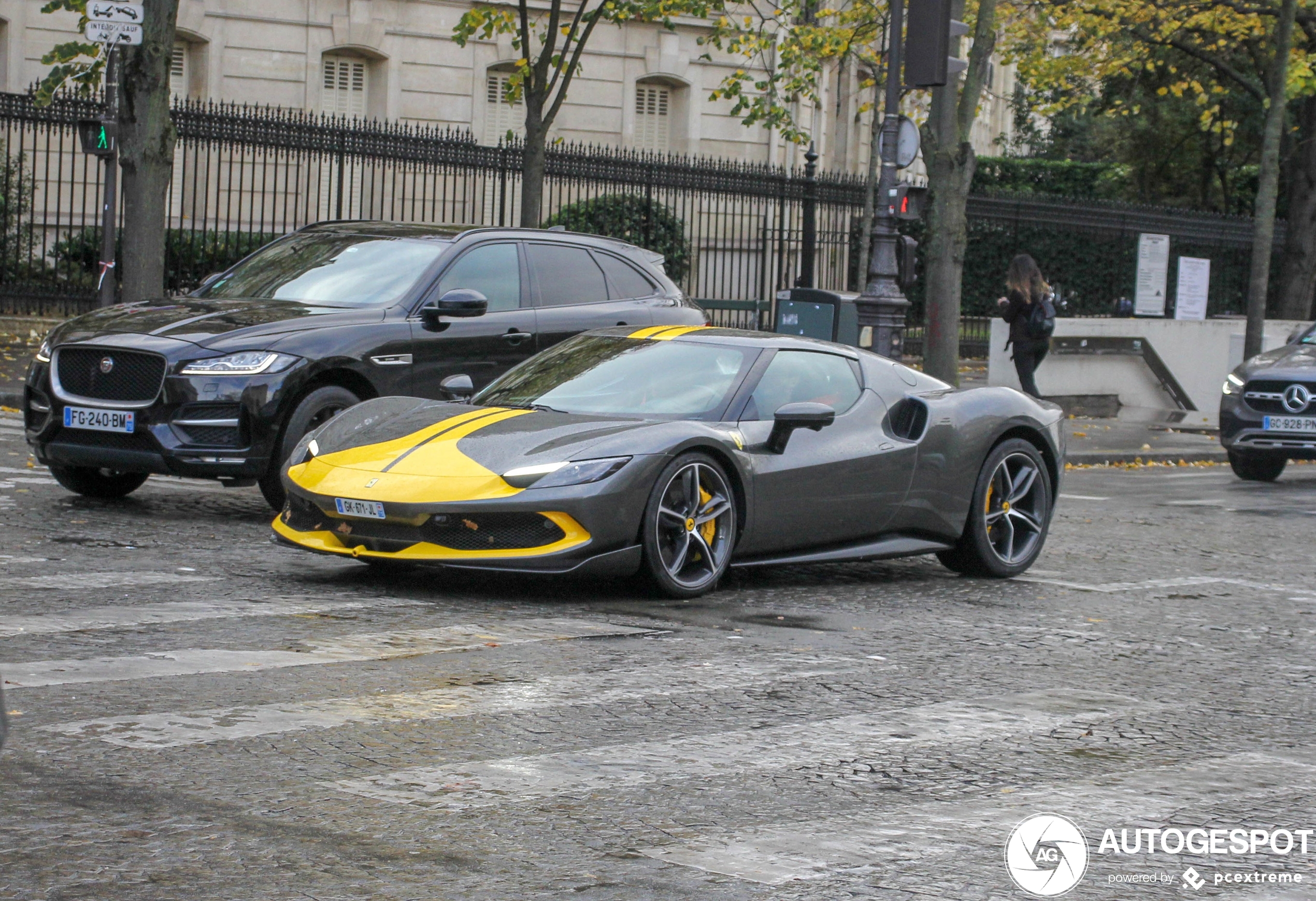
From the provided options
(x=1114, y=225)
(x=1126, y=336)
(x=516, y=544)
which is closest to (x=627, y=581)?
(x=516, y=544)

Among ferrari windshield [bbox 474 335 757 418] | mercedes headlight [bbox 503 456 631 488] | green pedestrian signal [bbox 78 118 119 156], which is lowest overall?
mercedes headlight [bbox 503 456 631 488]

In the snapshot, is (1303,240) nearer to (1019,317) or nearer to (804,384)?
(1019,317)

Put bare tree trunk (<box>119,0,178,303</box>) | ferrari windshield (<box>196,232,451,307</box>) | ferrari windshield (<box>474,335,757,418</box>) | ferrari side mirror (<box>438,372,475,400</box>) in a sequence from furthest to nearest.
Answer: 1. bare tree trunk (<box>119,0,178,303</box>)
2. ferrari windshield (<box>196,232,451,307</box>)
3. ferrari side mirror (<box>438,372,475,400</box>)
4. ferrari windshield (<box>474,335,757,418</box>)

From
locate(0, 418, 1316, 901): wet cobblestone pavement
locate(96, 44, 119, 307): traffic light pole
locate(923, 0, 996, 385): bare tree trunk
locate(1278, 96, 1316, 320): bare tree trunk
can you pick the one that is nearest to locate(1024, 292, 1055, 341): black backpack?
locate(923, 0, 996, 385): bare tree trunk

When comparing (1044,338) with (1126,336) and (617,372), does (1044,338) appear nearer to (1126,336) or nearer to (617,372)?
(1126,336)

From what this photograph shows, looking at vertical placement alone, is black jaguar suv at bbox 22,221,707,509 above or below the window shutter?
below

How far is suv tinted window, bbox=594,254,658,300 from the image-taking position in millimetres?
12359

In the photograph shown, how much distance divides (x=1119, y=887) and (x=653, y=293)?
8.66 meters

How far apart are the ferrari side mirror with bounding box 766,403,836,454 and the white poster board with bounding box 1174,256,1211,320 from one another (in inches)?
800

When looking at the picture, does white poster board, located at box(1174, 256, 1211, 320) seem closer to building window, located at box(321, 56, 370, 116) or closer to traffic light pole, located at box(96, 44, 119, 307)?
building window, located at box(321, 56, 370, 116)

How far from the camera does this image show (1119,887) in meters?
4.25

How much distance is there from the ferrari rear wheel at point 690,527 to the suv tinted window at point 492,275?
3525mm

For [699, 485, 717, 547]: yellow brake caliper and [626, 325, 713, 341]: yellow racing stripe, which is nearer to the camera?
[699, 485, 717, 547]: yellow brake caliper

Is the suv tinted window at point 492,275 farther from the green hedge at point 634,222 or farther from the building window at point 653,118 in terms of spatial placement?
the building window at point 653,118
